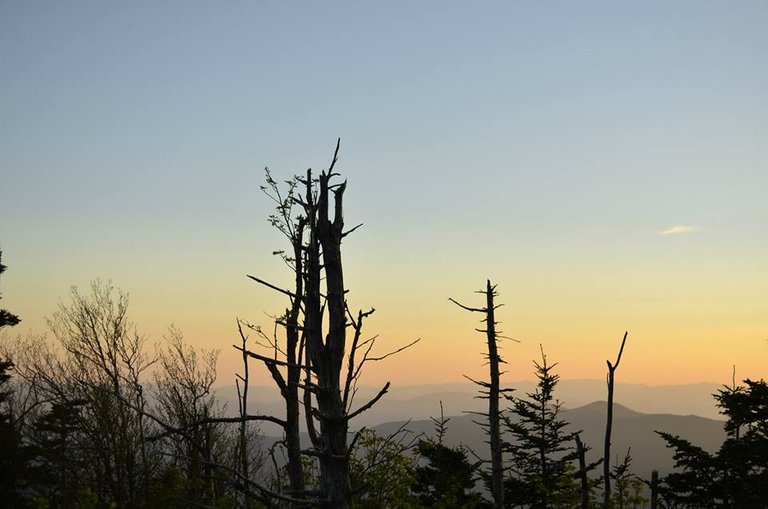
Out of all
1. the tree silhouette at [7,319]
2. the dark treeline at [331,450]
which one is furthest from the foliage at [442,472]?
the tree silhouette at [7,319]

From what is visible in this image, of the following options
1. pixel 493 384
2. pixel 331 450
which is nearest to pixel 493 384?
pixel 493 384

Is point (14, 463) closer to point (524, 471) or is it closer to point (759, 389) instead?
point (524, 471)

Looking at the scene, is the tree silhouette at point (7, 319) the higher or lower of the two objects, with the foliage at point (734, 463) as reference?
higher

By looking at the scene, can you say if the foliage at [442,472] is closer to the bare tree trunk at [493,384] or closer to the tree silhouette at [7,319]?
the bare tree trunk at [493,384]

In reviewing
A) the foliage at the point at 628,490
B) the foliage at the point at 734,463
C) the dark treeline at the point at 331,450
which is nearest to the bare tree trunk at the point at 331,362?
the dark treeline at the point at 331,450

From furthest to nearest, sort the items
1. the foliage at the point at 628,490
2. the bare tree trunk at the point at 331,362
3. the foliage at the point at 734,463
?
the foliage at the point at 734,463 < the foliage at the point at 628,490 < the bare tree trunk at the point at 331,362

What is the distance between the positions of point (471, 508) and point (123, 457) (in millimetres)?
17976

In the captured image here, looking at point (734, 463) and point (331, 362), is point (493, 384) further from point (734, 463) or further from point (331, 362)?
point (331, 362)

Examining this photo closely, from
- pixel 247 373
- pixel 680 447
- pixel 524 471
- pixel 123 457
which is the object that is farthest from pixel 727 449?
pixel 123 457

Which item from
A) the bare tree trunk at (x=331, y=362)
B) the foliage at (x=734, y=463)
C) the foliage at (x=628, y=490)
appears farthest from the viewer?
the foliage at (x=734, y=463)

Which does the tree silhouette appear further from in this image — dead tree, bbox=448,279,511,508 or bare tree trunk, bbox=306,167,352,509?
bare tree trunk, bbox=306,167,352,509

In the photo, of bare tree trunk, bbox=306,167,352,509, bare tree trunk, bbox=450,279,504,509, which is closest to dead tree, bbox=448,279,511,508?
bare tree trunk, bbox=450,279,504,509

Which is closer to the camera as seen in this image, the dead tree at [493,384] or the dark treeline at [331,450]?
the dark treeline at [331,450]

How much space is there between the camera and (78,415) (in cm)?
3272
